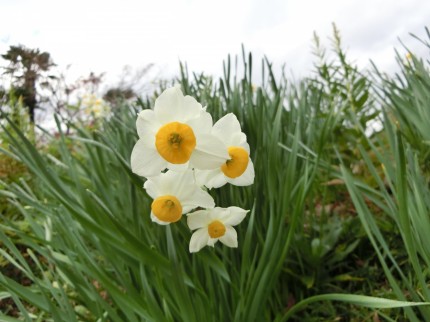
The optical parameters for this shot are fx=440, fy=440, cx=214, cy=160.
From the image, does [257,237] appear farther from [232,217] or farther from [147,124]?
[147,124]

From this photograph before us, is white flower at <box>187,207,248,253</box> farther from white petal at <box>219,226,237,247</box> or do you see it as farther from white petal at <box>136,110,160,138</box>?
white petal at <box>136,110,160,138</box>

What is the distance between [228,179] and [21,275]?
170 centimetres

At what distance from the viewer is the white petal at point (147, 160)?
56cm

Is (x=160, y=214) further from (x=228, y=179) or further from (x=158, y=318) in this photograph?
(x=158, y=318)

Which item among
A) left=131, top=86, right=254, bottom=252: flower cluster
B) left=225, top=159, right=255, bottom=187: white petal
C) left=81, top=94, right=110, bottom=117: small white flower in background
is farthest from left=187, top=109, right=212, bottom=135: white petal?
left=81, top=94, right=110, bottom=117: small white flower in background

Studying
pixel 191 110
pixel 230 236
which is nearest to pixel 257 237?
pixel 230 236

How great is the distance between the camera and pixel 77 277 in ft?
3.08

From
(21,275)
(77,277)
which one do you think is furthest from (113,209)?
(21,275)

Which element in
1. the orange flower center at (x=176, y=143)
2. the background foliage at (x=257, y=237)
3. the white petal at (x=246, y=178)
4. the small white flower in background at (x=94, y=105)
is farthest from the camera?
the small white flower in background at (x=94, y=105)

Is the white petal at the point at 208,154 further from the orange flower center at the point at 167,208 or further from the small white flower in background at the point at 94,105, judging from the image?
the small white flower in background at the point at 94,105

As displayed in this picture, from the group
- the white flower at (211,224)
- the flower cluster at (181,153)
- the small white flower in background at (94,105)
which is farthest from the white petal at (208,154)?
the small white flower in background at (94,105)

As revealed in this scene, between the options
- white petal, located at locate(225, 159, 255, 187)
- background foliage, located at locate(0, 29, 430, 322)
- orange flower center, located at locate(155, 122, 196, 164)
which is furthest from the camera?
background foliage, located at locate(0, 29, 430, 322)

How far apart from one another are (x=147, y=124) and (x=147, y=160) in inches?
1.8

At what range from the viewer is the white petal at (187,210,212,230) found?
26.2 inches
